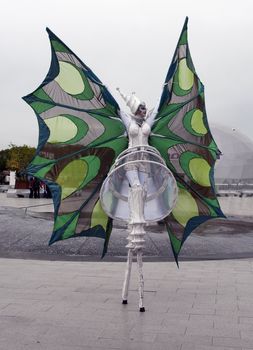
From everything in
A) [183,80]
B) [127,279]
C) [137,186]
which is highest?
[183,80]

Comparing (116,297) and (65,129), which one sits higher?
(65,129)

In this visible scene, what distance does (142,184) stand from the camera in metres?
6.98

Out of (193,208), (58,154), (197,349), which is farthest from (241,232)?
(197,349)

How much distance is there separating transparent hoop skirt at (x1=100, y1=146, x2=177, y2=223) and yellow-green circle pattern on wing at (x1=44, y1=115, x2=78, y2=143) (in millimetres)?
811

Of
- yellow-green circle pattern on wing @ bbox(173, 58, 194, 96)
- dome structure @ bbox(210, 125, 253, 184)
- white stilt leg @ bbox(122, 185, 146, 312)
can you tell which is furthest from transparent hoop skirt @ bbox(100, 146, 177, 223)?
dome structure @ bbox(210, 125, 253, 184)

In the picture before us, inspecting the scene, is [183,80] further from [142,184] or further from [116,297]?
[116,297]

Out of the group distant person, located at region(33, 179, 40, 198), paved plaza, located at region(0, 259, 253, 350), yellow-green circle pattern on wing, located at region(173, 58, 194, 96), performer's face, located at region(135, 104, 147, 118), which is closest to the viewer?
paved plaza, located at region(0, 259, 253, 350)

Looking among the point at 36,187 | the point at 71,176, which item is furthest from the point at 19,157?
the point at 71,176

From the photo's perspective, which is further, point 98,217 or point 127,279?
point 98,217

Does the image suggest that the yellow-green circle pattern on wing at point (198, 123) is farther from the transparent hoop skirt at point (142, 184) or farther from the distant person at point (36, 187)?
the distant person at point (36, 187)

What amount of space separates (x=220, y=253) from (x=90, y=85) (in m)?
7.12

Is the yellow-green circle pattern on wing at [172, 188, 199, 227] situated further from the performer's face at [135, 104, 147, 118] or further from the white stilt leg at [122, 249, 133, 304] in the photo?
the performer's face at [135, 104, 147, 118]

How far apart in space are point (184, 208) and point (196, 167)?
628 mm

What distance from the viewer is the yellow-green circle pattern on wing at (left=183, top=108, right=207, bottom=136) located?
7480 mm
